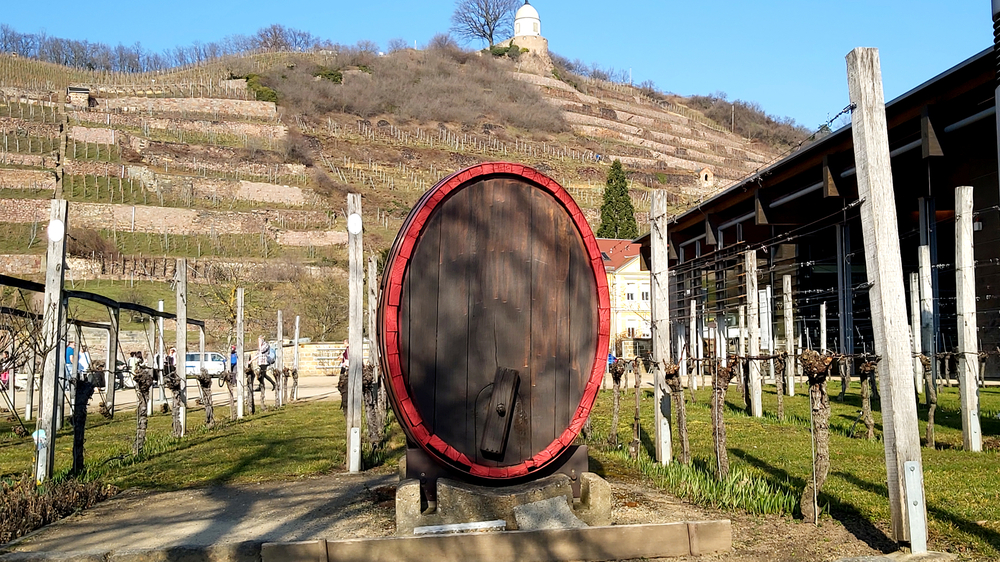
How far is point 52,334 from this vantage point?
28.6 ft

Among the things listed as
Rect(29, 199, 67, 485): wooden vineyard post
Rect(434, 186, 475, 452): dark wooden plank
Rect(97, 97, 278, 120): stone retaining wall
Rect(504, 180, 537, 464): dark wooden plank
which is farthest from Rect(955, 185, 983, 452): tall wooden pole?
Rect(97, 97, 278, 120): stone retaining wall

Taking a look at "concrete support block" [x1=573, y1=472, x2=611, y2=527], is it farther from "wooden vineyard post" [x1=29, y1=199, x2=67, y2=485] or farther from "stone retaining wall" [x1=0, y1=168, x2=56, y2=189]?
"stone retaining wall" [x1=0, y1=168, x2=56, y2=189]

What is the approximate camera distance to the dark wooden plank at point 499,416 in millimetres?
5848

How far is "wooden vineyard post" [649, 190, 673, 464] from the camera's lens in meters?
8.50

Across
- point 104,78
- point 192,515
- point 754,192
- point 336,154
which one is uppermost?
point 104,78

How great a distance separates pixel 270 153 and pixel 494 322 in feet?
265

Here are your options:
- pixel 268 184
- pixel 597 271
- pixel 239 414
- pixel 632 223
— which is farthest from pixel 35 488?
pixel 268 184

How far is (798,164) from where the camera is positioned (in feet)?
58.6

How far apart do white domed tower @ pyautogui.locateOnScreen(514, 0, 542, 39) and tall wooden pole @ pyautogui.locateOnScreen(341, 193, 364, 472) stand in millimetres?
154617

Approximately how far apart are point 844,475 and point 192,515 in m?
5.68

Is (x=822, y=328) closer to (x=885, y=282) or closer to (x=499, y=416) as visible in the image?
(x=885, y=282)

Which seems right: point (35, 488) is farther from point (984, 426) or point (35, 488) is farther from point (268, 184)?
point (268, 184)

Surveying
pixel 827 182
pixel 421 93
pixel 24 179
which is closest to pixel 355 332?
pixel 827 182

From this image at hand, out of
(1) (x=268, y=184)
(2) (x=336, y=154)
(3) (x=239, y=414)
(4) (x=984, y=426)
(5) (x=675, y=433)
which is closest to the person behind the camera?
(4) (x=984, y=426)
